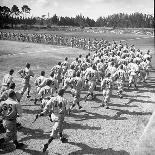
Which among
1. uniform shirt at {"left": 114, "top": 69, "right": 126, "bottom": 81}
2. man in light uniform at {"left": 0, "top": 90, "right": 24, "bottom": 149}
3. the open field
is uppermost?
uniform shirt at {"left": 114, "top": 69, "right": 126, "bottom": 81}

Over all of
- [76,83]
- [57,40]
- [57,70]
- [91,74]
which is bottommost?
[76,83]

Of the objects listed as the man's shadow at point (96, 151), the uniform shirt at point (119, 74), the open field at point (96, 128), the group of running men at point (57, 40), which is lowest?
the man's shadow at point (96, 151)

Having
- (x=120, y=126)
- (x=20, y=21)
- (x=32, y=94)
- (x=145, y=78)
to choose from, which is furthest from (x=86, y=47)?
(x=20, y=21)

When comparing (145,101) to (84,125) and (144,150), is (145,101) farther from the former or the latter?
(144,150)

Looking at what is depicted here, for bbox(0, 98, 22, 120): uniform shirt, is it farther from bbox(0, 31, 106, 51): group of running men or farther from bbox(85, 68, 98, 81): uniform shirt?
bbox(0, 31, 106, 51): group of running men

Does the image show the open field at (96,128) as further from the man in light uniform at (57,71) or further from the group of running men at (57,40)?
the group of running men at (57,40)

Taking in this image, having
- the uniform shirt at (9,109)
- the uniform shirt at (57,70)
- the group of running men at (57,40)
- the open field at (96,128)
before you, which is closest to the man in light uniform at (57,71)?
the uniform shirt at (57,70)

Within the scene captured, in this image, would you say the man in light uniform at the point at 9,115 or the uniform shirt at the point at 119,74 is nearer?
the man in light uniform at the point at 9,115

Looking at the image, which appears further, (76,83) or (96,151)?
(76,83)

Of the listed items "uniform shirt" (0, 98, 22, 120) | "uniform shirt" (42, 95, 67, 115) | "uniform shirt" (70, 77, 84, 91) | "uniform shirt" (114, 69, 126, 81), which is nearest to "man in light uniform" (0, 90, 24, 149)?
"uniform shirt" (0, 98, 22, 120)

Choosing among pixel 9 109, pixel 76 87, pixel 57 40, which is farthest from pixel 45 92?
pixel 57 40

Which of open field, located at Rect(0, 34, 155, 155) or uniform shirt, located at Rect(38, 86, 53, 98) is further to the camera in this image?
uniform shirt, located at Rect(38, 86, 53, 98)

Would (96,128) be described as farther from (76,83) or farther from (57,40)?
(57,40)

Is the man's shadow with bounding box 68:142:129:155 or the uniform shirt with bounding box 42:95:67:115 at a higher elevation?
the uniform shirt with bounding box 42:95:67:115
